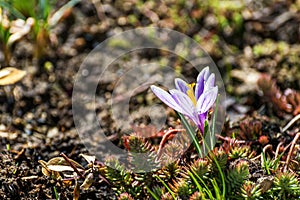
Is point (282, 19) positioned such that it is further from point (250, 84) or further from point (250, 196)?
point (250, 196)

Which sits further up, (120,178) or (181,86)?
(181,86)

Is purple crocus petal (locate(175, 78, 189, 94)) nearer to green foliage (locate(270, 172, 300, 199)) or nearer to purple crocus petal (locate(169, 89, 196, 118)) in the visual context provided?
purple crocus petal (locate(169, 89, 196, 118))

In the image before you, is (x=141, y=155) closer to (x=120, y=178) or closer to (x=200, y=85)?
(x=120, y=178)

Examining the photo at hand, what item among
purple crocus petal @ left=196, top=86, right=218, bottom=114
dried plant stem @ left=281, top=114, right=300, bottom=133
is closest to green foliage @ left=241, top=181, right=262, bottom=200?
purple crocus petal @ left=196, top=86, right=218, bottom=114

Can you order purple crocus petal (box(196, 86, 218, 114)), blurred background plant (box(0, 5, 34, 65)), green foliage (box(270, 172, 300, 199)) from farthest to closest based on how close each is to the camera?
blurred background plant (box(0, 5, 34, 65)) < green foliage (box(270, 172, 300, 199)) < purple crocus petal (box(196, 86, 218, 114))

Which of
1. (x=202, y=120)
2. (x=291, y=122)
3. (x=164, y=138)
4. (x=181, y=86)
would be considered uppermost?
(x=181, y=86)

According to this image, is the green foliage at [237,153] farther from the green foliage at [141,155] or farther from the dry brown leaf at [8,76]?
the dry brown leaf at [8,76]

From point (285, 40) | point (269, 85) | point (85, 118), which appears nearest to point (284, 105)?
point (269, 85)

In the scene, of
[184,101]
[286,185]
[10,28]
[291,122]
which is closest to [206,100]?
[184,101]
